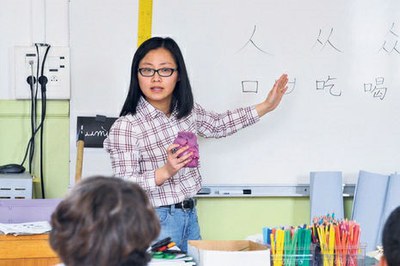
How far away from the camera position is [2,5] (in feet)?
10.6

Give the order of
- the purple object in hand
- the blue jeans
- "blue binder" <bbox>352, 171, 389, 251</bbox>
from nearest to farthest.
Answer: the purple object in hand → the blue jeans → "blue binder" <bbox>352, 171, 389, 251</bbox>

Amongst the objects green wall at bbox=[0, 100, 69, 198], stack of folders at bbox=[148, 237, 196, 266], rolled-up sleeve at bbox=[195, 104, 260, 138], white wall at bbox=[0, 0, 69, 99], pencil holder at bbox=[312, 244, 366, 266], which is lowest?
stack of folders at bbox=[148, 237, 196, 266]

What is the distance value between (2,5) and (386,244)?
234 cm

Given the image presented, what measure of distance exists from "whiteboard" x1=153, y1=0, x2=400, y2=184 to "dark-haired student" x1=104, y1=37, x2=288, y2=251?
482 mm

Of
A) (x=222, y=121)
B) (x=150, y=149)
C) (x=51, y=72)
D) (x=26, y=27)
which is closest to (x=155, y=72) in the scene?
(x=150, y=149)

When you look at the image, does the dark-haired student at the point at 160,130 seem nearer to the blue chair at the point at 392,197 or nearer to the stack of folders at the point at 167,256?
the stack of folders at the point at 167,256

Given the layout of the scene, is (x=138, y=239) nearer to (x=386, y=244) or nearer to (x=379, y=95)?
(x=386, y=244)

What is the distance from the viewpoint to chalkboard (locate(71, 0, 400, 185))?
3262mm

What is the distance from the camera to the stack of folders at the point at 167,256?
2084 millimetres

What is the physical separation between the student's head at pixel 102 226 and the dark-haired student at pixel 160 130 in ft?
4.62

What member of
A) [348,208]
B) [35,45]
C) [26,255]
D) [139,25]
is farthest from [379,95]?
[26,255]

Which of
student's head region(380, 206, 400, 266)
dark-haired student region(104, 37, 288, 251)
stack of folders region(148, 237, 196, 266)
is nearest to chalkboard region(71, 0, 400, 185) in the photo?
dark-haired student region(104, 37, 288, 251)

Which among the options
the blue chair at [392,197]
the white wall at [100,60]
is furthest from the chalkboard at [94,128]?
the blue chair at [392,197]

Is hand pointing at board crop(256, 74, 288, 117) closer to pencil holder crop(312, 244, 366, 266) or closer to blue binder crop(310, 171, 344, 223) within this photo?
blue binder crop(310, 171, 344, 223)
